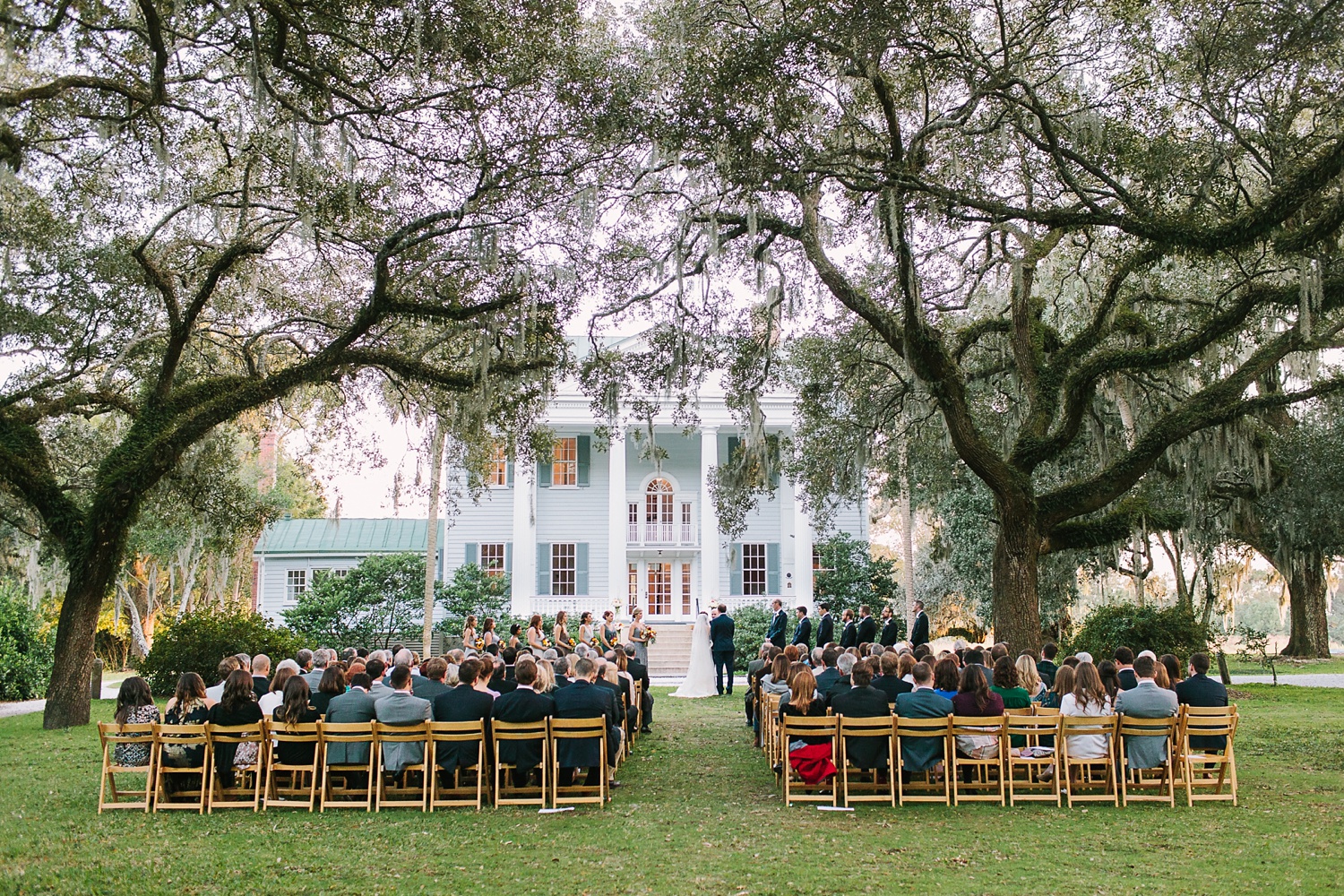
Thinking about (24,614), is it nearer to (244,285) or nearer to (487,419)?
(244,285)

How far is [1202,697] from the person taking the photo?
8258 mm

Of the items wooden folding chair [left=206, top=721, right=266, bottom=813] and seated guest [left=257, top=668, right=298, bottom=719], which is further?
seated guest [left=257, top=668, right=298, bottom=719]

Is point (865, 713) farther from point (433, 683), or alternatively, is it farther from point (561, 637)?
point (561, 637)

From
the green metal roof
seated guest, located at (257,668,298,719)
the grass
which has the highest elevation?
the green metal roof

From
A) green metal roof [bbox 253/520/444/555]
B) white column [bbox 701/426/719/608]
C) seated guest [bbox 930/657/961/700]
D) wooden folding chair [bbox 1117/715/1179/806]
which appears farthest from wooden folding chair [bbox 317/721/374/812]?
green metal roof [bbox 253/520/444/555]

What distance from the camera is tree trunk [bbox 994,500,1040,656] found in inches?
539

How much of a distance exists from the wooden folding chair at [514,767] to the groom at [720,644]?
9.16m

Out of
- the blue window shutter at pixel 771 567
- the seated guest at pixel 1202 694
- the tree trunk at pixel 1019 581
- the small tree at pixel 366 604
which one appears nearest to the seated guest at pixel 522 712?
the seated guest at pixel 1202 694

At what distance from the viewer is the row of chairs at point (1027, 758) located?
772cm

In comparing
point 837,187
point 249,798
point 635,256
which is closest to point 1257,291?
point 837,187

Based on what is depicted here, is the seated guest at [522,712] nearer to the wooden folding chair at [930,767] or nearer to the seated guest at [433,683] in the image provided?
the seated guest at [433,683]

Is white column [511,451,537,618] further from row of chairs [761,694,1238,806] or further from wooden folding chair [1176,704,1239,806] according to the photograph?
wooden folding chair [1176,704,1239,806]

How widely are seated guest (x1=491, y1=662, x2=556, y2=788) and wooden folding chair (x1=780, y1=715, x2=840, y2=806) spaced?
71.5 inches

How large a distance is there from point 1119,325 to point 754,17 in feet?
22.4
